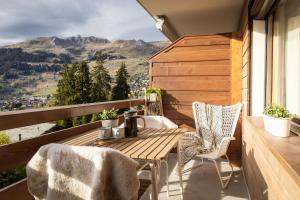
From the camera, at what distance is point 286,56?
2109 millimetres

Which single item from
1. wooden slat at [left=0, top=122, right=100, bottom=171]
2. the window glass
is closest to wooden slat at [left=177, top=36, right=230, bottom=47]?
the window glass

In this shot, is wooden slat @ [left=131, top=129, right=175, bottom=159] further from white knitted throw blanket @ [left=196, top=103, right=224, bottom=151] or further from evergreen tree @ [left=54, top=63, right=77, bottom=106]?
evergreen tree @ [left=54, top=63, right=77, bottom=106]

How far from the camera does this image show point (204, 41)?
445cm

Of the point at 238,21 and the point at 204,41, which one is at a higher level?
the point at 238,21

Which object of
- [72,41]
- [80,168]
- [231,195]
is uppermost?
[72,41]

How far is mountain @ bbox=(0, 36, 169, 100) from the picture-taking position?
37.5m

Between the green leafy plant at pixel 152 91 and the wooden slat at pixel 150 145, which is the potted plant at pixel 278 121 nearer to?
the wooden slat at pixel 150 145

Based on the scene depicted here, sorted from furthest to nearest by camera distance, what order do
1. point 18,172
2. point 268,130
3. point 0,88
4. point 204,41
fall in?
point 0,88 → point 204,41 → point 18,172 → point 268,130

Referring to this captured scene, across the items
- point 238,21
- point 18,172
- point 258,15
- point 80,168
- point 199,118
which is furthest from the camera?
point 238,21

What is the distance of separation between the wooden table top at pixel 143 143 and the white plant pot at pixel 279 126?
2.37 ft

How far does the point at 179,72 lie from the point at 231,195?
2316mm

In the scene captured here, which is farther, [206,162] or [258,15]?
[206,162]

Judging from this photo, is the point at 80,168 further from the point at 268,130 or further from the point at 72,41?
the point at 72,41

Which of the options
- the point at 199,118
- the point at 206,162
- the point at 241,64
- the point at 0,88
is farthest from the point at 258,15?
the point at 0,88
